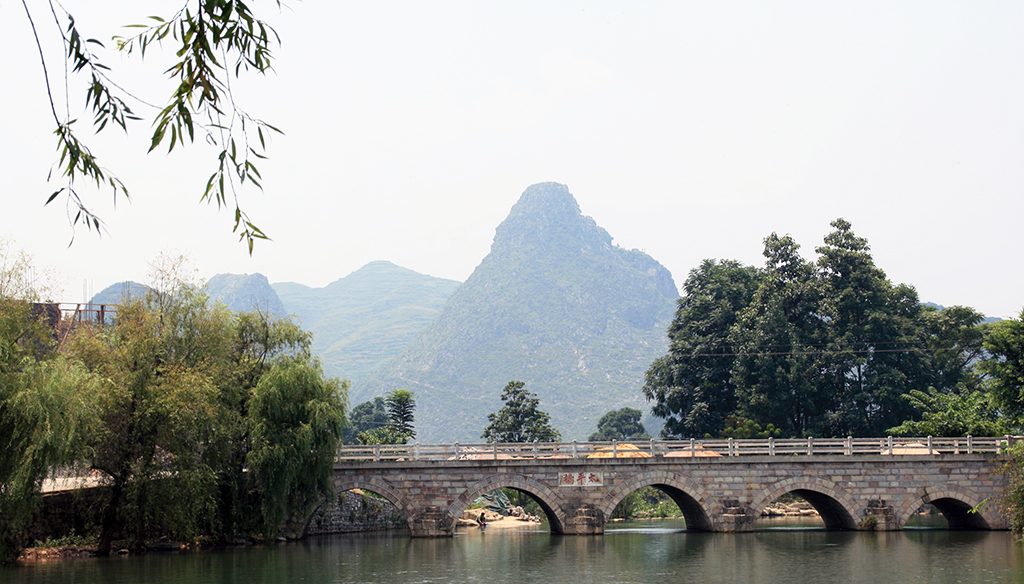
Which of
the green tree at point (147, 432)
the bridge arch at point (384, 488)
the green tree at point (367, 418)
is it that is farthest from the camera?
the green tree at point (367, 418)

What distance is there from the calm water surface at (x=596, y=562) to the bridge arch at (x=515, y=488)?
1093 millimetres

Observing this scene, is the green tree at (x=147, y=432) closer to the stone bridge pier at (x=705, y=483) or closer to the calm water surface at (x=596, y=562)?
the calm water surface at (x=596, y=562)

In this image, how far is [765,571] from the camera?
28.1 m

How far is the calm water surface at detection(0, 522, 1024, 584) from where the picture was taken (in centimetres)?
2691

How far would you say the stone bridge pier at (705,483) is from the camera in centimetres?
4019

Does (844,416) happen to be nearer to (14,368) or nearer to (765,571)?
(765,571)

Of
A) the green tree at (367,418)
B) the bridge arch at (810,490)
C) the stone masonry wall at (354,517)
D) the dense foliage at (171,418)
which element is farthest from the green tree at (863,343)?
the green tree at (367,418)

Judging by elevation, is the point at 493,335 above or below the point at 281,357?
above

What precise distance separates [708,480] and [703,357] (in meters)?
20.4

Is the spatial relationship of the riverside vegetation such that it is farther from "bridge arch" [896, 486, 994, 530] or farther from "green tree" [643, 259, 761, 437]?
"bridge arch" [896, 486, 994, 530]

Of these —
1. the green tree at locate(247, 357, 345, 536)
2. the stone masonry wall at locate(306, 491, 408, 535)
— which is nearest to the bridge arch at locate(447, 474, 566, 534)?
the green tree at locate(247, 357, 345, 536)

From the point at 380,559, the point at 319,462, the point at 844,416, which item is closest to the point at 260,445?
the point at 319,462

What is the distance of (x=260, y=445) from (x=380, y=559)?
5982 mm

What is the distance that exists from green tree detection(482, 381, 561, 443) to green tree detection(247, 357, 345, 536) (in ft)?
95.2
